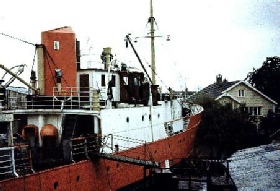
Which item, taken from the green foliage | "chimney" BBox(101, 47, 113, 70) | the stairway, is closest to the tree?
the green foliage

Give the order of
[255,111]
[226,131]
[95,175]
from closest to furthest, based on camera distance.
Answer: [95,175]
[226,131]
[255,111]

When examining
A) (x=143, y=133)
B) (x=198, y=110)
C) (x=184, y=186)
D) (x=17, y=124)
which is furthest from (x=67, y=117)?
(x=198, y=110)

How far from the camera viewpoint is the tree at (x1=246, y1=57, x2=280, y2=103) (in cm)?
4466

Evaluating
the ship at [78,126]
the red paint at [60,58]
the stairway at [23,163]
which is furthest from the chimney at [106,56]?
the stairway at [23,163]

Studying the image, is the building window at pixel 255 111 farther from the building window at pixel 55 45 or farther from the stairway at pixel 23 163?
the stairway at pixel 23 163

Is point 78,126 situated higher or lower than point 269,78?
lower

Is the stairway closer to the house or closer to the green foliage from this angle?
the green foliage

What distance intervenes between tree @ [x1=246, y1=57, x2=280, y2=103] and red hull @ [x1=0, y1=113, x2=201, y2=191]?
90.3 feet

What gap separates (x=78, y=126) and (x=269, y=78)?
114 ft

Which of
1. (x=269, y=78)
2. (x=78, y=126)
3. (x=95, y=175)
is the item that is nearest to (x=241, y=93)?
(x=269, y=78)

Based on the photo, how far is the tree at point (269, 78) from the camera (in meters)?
44.7

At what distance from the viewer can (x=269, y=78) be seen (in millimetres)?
45594

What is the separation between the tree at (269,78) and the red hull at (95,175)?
90.3ft

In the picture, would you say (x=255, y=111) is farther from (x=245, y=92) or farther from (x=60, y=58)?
(x=60, y=58)
